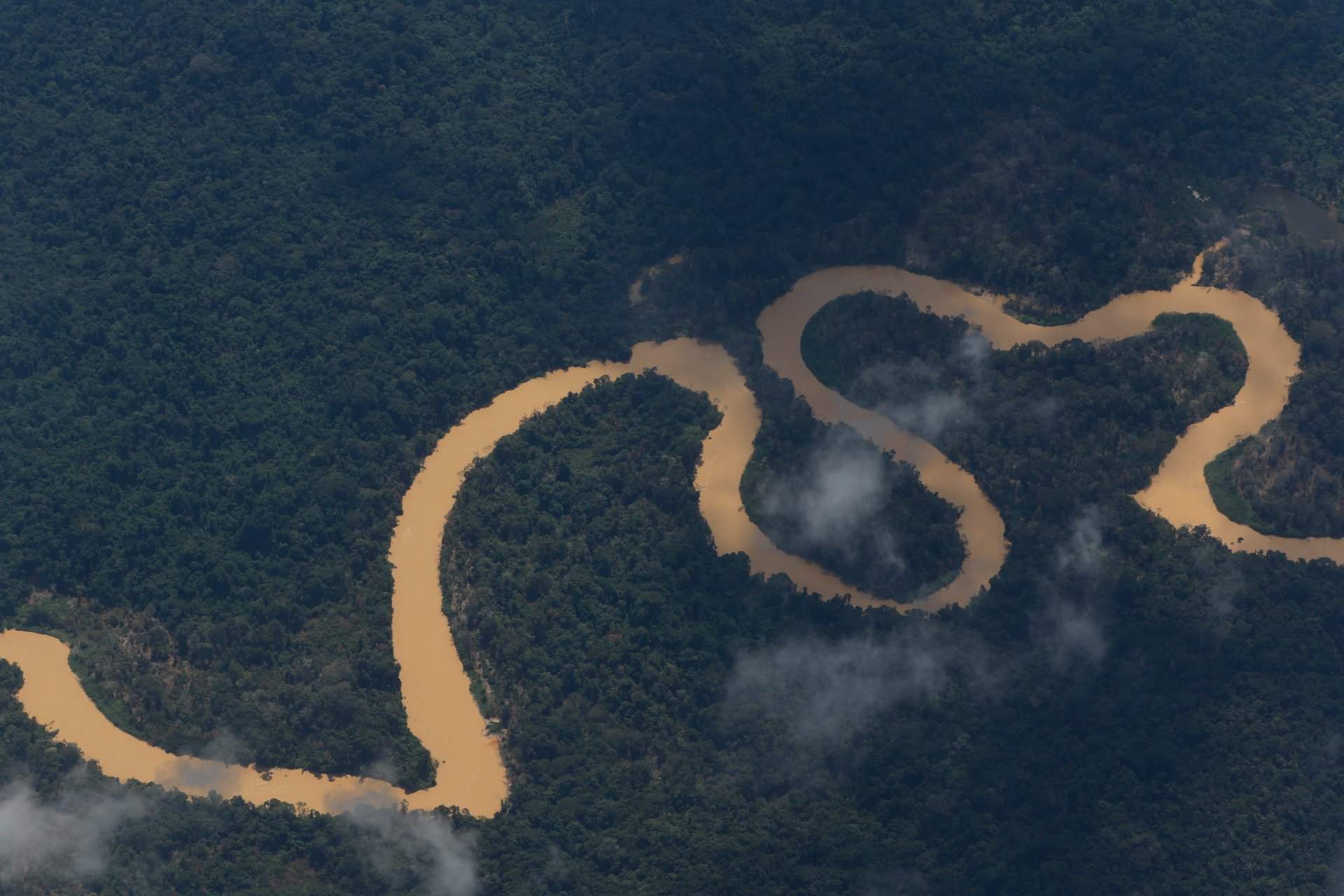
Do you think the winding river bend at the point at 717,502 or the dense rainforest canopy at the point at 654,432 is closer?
the dense rainforest canopy at the point at 654,432

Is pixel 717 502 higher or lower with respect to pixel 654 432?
lower

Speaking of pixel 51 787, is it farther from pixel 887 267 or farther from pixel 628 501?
pixel 887 267

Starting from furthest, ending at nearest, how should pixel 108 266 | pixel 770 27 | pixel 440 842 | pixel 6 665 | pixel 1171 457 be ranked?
pixel 770 27 < pixel 108 266 < pixel 1171 457 < pixel 6 665 < pixel 440 842

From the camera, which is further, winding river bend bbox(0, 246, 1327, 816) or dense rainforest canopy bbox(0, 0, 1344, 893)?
winding river bend bbox(0, 246, 1327, 816)

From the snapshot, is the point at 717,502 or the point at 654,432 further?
the point at 654,432

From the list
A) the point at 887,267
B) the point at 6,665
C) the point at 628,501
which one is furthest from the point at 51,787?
the point at 887,267
